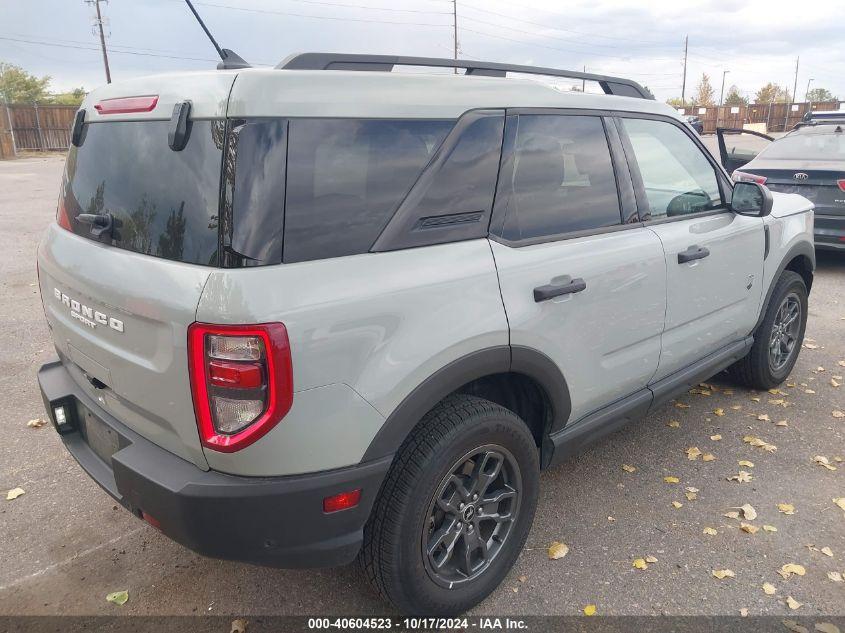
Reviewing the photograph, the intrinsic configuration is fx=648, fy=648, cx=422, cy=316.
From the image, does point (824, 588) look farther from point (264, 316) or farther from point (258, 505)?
point (264, 316)

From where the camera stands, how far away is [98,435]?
2.43 metres

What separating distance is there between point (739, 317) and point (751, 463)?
0.85 meters

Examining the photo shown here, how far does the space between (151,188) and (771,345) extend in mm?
4027

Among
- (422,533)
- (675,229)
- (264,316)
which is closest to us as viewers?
→ (264,316)

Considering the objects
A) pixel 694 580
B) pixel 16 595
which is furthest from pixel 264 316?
pixel 694 580

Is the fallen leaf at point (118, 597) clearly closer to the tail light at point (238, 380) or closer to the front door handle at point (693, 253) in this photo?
the tail light at point (238, 380)

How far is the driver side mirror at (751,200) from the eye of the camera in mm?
3619

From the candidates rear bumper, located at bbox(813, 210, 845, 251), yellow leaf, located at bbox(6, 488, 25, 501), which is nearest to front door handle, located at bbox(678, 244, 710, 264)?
yellow leaf, located at bbox(6, 488, 25, 501)

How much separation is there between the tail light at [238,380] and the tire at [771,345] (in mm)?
3536

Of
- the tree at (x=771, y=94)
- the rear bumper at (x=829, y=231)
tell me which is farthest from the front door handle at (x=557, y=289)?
the tree at (x=771, y=94)

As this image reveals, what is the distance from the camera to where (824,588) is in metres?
2.61

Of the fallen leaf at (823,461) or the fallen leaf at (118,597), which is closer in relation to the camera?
the fallen leaf at (118,597)

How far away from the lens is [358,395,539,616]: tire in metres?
2.15

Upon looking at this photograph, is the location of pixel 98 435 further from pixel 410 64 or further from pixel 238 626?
pixel 410 64
